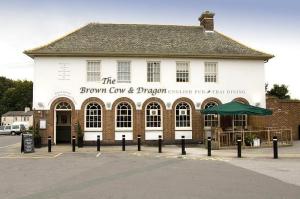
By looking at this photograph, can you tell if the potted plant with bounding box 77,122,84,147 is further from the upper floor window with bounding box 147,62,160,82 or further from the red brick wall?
the red brick wall

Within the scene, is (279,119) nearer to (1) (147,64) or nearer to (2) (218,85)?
(2) (218,85)

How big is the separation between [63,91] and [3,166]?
34.7 ft

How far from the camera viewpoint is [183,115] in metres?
26.5

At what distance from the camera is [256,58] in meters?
27.2

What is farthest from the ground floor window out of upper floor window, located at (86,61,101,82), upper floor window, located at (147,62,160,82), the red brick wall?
upper floor window, located at (86,61,101,82)

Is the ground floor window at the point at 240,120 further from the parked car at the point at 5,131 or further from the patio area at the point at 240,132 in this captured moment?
the parked car at the point at 5,131

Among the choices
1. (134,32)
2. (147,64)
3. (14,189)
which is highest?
(134,32)

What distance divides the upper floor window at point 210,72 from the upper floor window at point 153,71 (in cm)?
330

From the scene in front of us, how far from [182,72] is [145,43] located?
324 cm

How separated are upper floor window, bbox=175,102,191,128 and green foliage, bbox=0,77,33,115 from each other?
7590 centimetres

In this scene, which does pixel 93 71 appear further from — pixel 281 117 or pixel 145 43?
pixel 281 117

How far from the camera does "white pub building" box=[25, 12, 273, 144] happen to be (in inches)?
1003

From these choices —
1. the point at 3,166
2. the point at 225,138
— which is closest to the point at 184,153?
the point at 225,138

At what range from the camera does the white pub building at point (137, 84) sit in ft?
83.6
